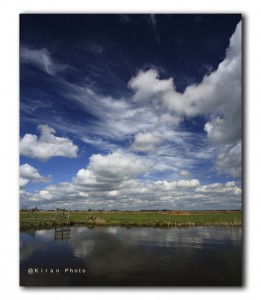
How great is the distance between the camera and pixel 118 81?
1048 centimetres

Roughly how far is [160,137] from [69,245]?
785 cm

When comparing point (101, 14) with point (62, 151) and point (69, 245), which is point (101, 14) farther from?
point (69, 245)

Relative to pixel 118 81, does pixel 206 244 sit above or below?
below

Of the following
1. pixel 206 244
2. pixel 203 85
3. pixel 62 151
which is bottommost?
pixel 206 244

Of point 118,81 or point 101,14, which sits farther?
point 118,81
